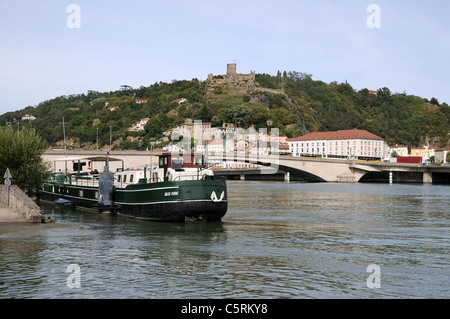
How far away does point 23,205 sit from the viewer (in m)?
33.6

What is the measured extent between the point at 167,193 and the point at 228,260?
12.8m

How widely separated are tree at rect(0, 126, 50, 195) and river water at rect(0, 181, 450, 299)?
945cm

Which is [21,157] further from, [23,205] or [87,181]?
[23,205]

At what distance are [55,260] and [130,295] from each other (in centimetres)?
664

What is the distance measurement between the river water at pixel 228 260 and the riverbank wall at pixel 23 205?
1242 millimetres

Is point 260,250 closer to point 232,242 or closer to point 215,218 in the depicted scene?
point 232,242

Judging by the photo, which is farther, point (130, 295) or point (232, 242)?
point (232, 242)

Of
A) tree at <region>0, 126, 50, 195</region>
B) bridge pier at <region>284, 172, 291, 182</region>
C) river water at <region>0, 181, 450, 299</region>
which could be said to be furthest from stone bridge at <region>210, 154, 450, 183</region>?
river water at <region>0, 181, 450, 299</region>

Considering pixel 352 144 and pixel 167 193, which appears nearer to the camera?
pixel 167 193

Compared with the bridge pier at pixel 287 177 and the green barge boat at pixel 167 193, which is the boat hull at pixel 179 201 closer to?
the green barge boat at pixel 167 193

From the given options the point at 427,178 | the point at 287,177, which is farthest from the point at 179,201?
the point at 287,177
